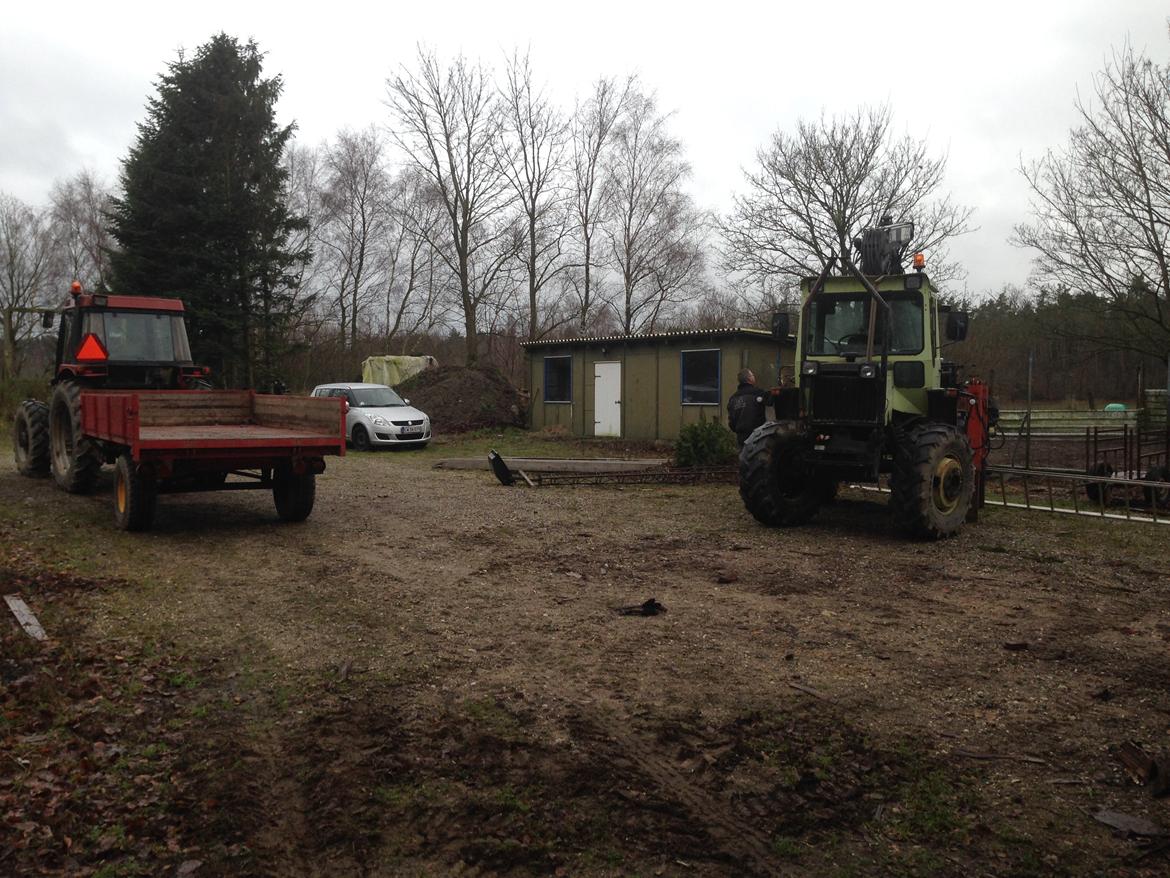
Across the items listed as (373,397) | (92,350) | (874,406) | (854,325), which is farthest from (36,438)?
(874,406)

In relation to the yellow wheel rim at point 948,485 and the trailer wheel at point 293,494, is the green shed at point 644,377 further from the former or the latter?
the trailer wheel at point 293,494

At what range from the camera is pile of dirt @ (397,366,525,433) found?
1028 inches

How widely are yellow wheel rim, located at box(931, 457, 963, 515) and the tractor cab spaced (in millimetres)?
9714

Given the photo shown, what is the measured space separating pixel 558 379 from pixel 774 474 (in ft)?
53.2

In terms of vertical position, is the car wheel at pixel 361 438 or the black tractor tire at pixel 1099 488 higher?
the car wheel at pixel 361 438

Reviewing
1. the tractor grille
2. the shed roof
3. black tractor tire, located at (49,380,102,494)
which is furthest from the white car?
the tractor grille

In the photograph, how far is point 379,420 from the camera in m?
20.3

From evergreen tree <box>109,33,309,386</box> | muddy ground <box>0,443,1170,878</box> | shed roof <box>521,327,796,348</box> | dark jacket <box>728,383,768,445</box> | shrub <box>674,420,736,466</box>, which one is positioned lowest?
muddy ground <box>0,443,1170,878</box>

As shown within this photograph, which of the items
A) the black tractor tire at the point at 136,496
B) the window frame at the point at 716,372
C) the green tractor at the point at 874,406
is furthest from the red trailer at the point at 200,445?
the window frame at the point at 716,372

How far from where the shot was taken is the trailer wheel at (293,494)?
32.2ft

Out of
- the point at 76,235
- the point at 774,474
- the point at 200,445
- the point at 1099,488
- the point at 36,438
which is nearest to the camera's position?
the point at 200,445

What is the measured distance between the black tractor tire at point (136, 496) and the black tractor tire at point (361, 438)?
11149mm

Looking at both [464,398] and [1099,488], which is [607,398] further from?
[1099,488]

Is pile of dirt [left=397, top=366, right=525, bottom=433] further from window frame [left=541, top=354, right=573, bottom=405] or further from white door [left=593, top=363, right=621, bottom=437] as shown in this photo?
white door [left=593, top=363, right=621, bottom=437]
